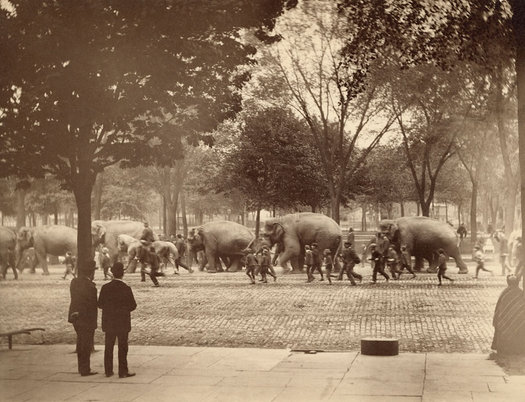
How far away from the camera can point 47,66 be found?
1471 cm

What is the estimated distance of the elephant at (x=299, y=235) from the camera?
2606 cm

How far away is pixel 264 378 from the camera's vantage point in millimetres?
10602

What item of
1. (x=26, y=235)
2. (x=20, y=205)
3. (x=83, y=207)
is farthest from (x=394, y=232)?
(x=83, y=207)

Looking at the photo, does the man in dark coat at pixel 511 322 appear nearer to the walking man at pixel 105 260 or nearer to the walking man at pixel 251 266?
the walking man at pixel 251 266

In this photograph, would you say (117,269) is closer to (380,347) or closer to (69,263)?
(380,347)

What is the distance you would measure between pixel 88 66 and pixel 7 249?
342 inches

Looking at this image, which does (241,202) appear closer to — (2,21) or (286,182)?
(286,182)

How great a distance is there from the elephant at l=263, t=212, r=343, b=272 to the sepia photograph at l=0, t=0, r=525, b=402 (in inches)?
45.8

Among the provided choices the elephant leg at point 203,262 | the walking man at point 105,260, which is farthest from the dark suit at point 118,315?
the elephant leg at point 203,262

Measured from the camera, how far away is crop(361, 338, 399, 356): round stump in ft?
39.0

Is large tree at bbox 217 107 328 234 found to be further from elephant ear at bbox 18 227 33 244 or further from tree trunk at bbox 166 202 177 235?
elephant ear at bbox 18 227 33 244

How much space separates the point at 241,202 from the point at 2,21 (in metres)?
8.81

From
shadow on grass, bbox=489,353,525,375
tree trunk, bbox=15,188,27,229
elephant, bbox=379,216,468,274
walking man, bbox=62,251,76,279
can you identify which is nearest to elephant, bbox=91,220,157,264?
walking man, bbox=62,251,76,279

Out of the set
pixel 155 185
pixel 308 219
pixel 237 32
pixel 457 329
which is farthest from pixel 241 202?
pixel 457 329
